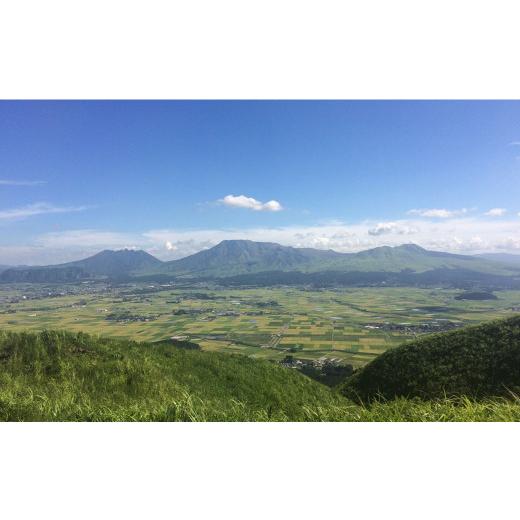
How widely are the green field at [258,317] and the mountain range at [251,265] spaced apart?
7.53 metres

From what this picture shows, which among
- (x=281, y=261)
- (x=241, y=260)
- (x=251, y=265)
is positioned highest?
(x=241, y=260)

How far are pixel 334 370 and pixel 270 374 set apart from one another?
182 inches

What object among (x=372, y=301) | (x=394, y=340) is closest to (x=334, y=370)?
(x=394, y=340)

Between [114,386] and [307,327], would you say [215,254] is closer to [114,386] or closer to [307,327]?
[307,327]

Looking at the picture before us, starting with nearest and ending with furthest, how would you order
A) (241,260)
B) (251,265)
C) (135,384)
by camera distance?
(135,384)
(251,265)
(241,260)

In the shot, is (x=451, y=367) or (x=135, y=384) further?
(x=451, y=367)

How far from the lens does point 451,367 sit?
743cm

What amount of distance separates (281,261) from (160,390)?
7771cm

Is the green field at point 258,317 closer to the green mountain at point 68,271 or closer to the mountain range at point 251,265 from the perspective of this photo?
the green mountain at point 68,271

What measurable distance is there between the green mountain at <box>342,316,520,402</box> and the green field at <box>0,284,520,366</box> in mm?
5667

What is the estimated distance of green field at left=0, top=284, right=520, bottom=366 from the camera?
647 inches

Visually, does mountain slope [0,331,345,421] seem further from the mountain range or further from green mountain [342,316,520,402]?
the mountain range

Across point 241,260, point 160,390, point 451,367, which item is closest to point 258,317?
point 451,367

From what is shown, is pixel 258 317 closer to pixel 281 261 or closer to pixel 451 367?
pixel 451 367
